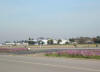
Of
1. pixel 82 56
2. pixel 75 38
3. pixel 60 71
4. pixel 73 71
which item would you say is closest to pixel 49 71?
pixel 60 71

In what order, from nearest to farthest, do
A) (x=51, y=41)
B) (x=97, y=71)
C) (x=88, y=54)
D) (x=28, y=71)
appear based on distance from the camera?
(x=97, y=71) < (x=28, y=71) < (x=88, y=54) < (x=51, y=41)

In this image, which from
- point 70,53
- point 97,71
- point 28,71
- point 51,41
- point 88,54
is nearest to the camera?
point 97,71

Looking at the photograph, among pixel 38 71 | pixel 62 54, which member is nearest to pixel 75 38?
pixel 62 54

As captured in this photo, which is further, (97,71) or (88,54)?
(88,54)

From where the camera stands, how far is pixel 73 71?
36.9 ft

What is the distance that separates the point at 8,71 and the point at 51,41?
504 ft

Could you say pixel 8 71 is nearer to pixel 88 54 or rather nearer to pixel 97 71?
pixel 97 71

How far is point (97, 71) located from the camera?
11.1 metres

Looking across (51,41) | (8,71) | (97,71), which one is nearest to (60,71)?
(97,71)

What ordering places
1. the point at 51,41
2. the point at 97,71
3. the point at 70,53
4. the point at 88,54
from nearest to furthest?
the point at 97,71
the point at 88,54
the point at 70,53
the point at 51,41

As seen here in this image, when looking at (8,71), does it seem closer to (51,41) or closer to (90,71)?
(90,71)

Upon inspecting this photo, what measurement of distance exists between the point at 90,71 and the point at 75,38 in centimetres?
16558

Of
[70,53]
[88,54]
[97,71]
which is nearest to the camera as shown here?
[97,71]

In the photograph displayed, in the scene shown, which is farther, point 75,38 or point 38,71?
point 75,38
